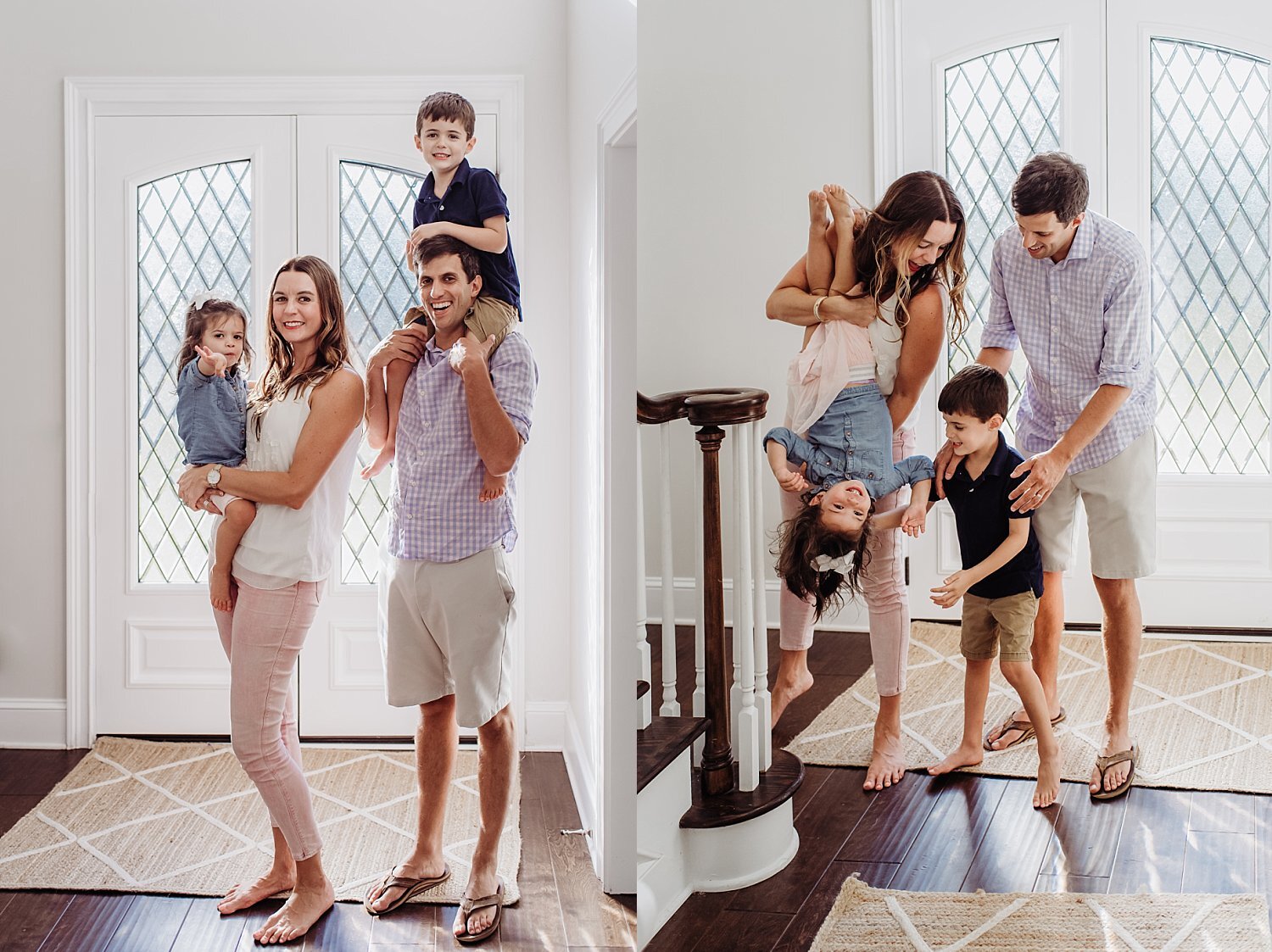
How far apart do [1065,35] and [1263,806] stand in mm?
757

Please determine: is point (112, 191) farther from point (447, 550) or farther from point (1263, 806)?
point (1263, 806)

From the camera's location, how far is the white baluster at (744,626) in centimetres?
85

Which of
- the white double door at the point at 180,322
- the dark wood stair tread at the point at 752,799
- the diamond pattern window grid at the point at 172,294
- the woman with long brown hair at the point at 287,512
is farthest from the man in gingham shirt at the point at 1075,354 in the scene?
the diamond pattern window grid at the point at 172,294

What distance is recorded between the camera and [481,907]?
181 cm

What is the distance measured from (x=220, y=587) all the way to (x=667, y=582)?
3.80 feet

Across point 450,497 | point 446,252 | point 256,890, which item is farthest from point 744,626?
point 256,890

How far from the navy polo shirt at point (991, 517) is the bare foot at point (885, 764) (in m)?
0.16

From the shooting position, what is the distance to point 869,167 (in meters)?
0.84

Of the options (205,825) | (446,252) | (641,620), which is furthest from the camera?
(205,825)

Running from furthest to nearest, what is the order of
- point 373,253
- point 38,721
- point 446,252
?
1. point 38,721
2. point 373,253
3. point 446,252

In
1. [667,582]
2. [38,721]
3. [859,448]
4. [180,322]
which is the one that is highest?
[180,322]

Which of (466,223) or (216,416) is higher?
(466,223)

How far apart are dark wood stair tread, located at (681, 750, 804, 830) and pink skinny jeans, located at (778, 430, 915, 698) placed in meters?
0.11

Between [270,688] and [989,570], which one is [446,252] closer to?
[270,688]
